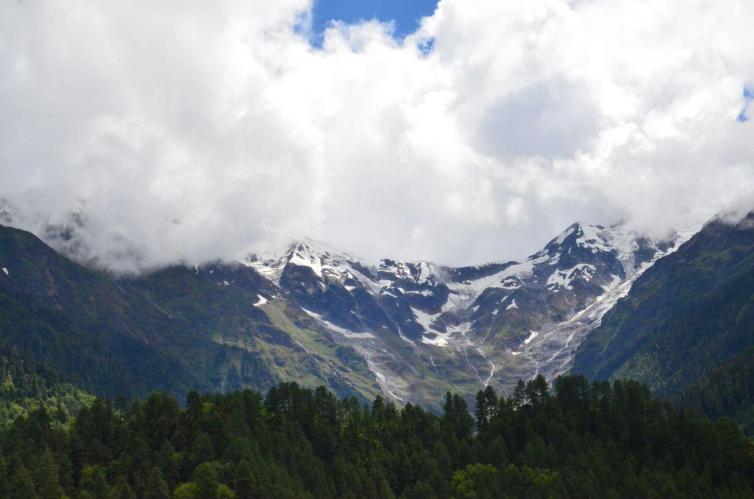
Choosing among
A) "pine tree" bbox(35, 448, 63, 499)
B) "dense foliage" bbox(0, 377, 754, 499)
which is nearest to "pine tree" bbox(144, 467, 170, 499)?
"dense foliage" bbox(0, 377, 754, 499)

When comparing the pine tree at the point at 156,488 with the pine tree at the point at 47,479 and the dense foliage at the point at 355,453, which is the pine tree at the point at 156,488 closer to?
the dense foliage at the point at 355,453

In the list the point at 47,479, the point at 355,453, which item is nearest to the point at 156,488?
the point at 47,479

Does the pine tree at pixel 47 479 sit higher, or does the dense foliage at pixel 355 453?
the dense foliage at pixel 355 453

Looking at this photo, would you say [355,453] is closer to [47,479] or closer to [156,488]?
[156,488]

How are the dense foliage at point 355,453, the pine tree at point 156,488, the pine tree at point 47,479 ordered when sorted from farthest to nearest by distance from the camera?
1. the dense foliage at point 355,453
2. the pine tree at point 156,488
3. the pine tree at point 47,479

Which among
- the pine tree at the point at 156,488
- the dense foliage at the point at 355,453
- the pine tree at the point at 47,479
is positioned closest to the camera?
the pine tree at the point at 47,479

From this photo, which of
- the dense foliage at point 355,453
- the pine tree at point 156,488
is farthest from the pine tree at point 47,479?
the pine tree at point 156,488

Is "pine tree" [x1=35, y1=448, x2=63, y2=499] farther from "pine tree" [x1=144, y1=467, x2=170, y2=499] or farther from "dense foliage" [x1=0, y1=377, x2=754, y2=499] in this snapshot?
"pine tree" [x1=144, y1=467, x2=170, y2=499]

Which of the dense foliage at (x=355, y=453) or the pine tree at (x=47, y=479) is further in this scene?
the dense foliage at (x=355, y=453)

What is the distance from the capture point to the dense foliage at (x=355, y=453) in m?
145

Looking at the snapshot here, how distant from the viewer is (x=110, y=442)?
161750 mm

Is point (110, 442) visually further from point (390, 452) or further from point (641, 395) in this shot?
point (641, 395)

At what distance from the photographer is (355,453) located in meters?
178

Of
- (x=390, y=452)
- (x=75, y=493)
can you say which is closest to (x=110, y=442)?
(x=75, y=493)
